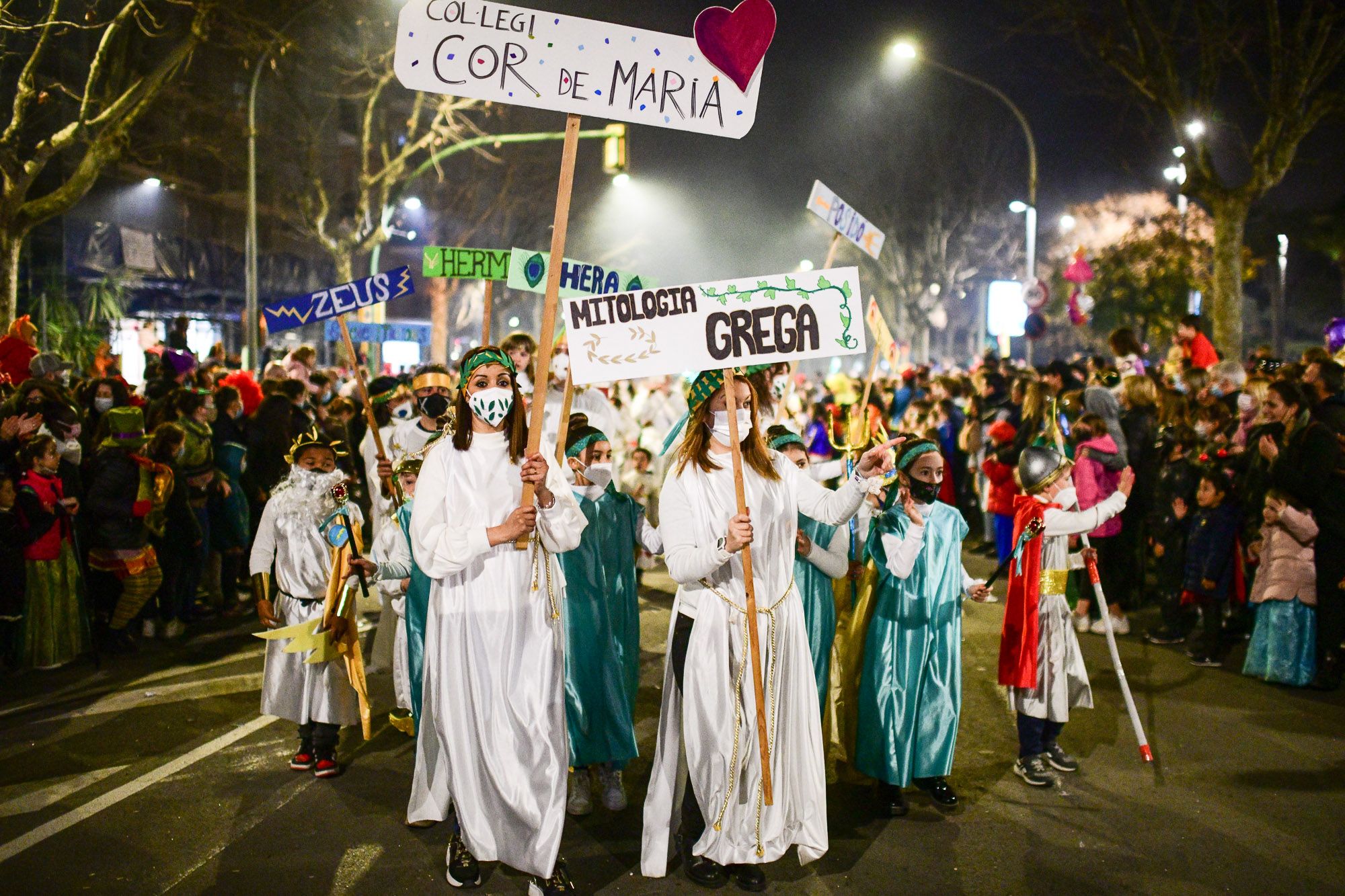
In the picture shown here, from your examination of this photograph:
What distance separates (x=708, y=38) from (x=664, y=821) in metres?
3.24

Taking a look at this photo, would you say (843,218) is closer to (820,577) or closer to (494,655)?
(820,577)

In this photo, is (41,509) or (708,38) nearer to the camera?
(708,38)

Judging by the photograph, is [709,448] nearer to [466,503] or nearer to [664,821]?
[466,503]

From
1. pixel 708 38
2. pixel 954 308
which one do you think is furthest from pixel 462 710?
pixel 954 308

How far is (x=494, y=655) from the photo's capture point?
4.19m

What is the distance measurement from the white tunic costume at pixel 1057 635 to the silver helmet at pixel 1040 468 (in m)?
0.10

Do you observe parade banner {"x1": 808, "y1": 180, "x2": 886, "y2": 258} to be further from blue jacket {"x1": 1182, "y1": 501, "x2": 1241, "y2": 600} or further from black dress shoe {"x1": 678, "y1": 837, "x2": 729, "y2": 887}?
black dress shoe {"x1": 678, "y1": 837, "x2": 729, "y2": 887}

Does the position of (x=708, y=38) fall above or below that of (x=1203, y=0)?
below

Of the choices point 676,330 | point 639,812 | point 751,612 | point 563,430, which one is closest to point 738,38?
point 676,330

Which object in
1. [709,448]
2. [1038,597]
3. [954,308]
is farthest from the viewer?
[954,308]

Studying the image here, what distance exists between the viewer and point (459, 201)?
36.9 meters

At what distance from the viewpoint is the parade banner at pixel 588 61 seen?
4.21 m

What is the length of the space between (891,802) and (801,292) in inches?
102

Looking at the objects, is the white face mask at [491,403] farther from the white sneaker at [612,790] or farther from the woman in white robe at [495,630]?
the white sneaker at [612,790]
